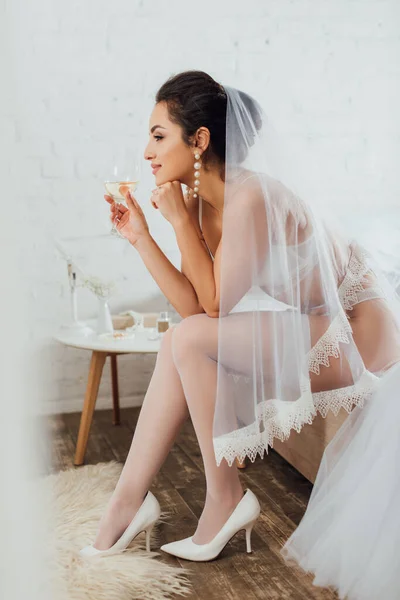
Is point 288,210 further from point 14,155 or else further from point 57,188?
point 57,188

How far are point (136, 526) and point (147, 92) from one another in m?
1.93

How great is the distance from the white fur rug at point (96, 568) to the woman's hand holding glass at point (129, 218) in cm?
→ 61

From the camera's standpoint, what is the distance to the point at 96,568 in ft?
4.84

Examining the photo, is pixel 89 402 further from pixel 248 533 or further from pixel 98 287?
pixel 248 533

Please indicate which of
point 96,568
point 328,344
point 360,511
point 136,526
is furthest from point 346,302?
point 96,568

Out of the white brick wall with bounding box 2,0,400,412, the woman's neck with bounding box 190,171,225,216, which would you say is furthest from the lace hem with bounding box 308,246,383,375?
the white brick wall with bounding box 2,0,400,412

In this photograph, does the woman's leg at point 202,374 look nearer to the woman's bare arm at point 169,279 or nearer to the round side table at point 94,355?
the woman's bare arm at point 169,279

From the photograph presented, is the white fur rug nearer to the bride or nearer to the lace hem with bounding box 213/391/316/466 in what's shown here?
the bride

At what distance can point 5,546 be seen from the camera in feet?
1.22

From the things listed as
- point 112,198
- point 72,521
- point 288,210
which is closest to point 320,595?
point 72,521

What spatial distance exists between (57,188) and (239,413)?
1668mm

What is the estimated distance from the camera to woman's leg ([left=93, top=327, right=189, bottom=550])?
155cm

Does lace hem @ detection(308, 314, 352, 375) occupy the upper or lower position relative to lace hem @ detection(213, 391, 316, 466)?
upper

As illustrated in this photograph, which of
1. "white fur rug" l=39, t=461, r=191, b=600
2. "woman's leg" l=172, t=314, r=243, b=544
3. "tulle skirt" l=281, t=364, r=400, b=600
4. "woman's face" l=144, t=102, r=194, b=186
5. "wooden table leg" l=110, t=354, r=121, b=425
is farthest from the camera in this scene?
"wooden table leg" l=110, t=354, r=121, b=425
